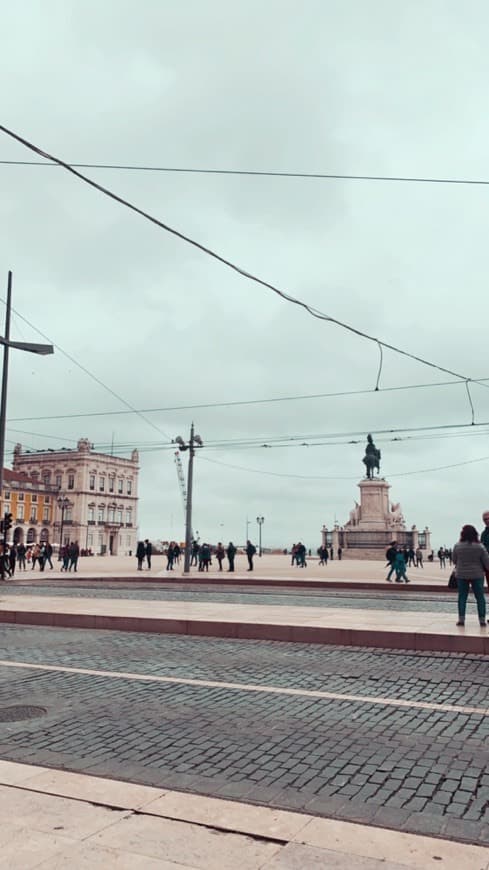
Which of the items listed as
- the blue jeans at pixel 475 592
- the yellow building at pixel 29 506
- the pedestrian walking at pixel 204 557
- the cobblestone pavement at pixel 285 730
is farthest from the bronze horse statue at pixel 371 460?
the yellow building at pixel 29 506

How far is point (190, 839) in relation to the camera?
135 inches

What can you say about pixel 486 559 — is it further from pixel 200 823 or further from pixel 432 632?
pixel 200 823

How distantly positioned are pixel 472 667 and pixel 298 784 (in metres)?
Result: 4.63

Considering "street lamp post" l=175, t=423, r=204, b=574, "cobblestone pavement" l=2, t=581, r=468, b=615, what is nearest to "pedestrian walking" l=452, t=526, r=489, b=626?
"cobblestone pavement" l=2, t=581, r=468, b=615

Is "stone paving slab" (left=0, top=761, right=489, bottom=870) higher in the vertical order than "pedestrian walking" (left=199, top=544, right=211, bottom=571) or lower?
lower

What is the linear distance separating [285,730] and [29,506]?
101987 millimetres

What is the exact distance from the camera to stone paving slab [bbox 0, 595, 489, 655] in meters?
9.60

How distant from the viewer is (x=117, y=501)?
110m

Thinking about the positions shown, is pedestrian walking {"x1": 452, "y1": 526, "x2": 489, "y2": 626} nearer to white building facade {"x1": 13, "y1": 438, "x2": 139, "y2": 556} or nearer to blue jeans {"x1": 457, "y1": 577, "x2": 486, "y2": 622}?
blue jeans {"x1": 457, "y1": 577, "x2": 486, "y2": 622}

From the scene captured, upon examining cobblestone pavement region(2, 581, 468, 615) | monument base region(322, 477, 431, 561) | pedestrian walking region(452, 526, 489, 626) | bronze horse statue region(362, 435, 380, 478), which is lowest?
cobblestone pavement region(2, 581, 468, 615)

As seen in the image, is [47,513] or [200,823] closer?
[200,823]

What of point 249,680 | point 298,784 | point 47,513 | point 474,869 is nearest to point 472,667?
point 249,680

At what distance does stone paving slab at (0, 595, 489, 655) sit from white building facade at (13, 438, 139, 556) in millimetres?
89594

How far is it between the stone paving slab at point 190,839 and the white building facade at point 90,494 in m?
99.3
